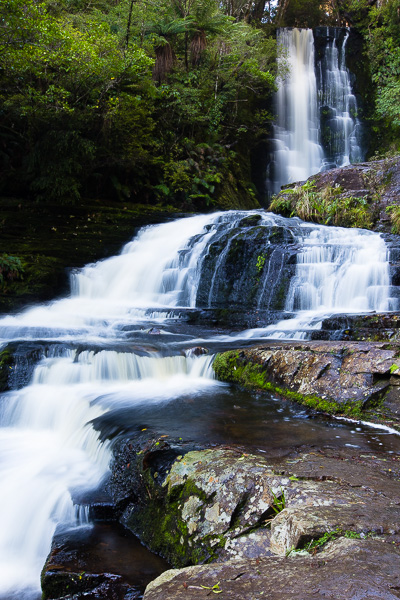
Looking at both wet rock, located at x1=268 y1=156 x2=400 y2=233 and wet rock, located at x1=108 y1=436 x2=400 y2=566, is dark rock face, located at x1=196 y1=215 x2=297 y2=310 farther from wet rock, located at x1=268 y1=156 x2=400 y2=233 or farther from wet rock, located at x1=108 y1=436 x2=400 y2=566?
wet rock, located at x1=108 y1=436 x2=400 y2=566

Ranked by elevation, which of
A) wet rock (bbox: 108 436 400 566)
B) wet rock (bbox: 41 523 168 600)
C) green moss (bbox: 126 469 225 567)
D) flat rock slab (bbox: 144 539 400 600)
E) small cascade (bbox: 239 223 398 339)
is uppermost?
small cascade (bbox: 239 223 398 339)

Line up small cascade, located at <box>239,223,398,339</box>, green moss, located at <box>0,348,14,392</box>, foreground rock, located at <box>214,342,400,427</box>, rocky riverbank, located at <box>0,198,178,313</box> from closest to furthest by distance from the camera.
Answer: foreground rock, located at <box>214,342,400,427</box> → green moss, located at <box>0,348,14,392</box> → small cascade, located at <box>239,223,398,339</box> → rocky riverbank, located at <box>0,198,178,313</box>

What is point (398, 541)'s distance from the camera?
200 cm

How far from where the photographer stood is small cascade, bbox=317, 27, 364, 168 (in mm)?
20984

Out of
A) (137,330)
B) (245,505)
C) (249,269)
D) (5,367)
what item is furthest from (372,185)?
(245,505)

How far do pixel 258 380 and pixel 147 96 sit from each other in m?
13.6

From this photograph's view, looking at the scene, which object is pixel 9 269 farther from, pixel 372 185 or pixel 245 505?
pixel 372 185

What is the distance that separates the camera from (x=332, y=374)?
5184 millimetres

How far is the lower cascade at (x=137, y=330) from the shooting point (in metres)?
3.89

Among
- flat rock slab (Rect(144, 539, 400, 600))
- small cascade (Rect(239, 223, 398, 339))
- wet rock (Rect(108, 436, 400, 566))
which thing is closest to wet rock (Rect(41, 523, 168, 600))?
wet rock (Rect(108, 436, 400, 566))

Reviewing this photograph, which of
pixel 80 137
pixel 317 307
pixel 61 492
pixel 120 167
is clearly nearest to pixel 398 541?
pixel 61 492

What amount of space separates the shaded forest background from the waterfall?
92 cm

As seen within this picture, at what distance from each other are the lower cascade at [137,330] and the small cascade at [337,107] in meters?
10.2

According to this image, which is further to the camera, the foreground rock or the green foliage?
the green foliage
